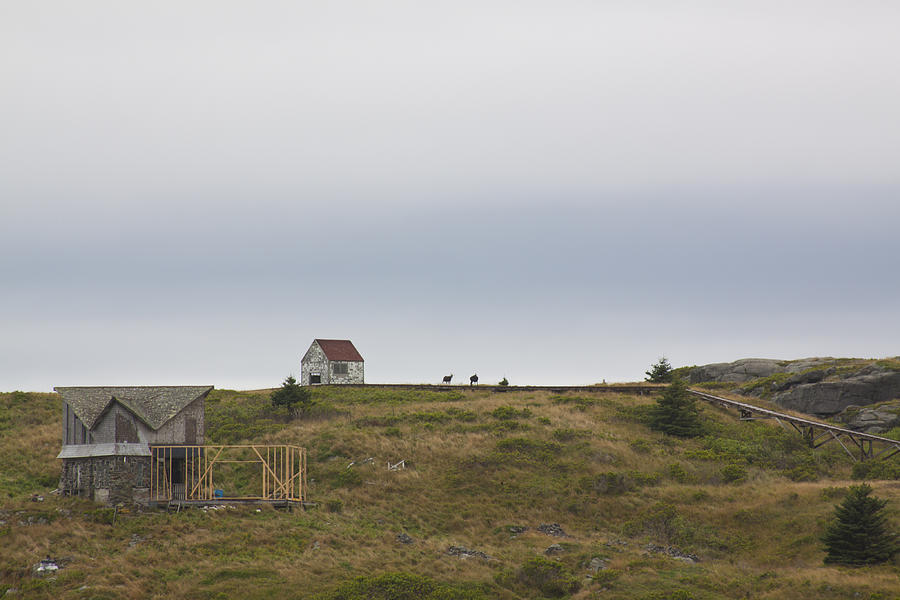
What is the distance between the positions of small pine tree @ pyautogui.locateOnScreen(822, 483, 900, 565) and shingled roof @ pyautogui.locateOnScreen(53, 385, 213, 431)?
32496mm

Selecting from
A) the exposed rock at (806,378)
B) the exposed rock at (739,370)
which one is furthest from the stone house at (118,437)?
the exposed rock at (739,370)

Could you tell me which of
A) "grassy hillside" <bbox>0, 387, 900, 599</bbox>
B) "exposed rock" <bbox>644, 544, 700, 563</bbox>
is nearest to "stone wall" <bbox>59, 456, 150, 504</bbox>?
"grassy hillside" <bbox>0, 387, 900, 599</bbox>

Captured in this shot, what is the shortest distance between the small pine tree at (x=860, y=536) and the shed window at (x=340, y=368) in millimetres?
57008

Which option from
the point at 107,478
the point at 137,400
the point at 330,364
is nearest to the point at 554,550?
the point at 107,478

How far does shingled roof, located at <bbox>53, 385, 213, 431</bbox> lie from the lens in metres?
45.1

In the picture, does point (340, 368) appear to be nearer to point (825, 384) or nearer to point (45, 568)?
point (825, 384)

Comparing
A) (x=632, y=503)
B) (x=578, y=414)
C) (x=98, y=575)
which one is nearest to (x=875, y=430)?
(x=578, y=414)

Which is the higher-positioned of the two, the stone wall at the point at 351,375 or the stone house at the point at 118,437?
the stone wall at the point at 351,375

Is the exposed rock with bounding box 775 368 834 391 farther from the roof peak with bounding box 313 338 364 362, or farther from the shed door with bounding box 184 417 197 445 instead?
the shed door with bounding box 184 417 197 445

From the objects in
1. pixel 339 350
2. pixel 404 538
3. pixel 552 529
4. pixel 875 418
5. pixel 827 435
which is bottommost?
pixel 552 529

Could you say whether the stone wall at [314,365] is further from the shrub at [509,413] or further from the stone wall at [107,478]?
the stone wall at [107,478]

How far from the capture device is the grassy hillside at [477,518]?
35.4 m

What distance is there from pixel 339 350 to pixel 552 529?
4863 cm

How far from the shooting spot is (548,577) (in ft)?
120
